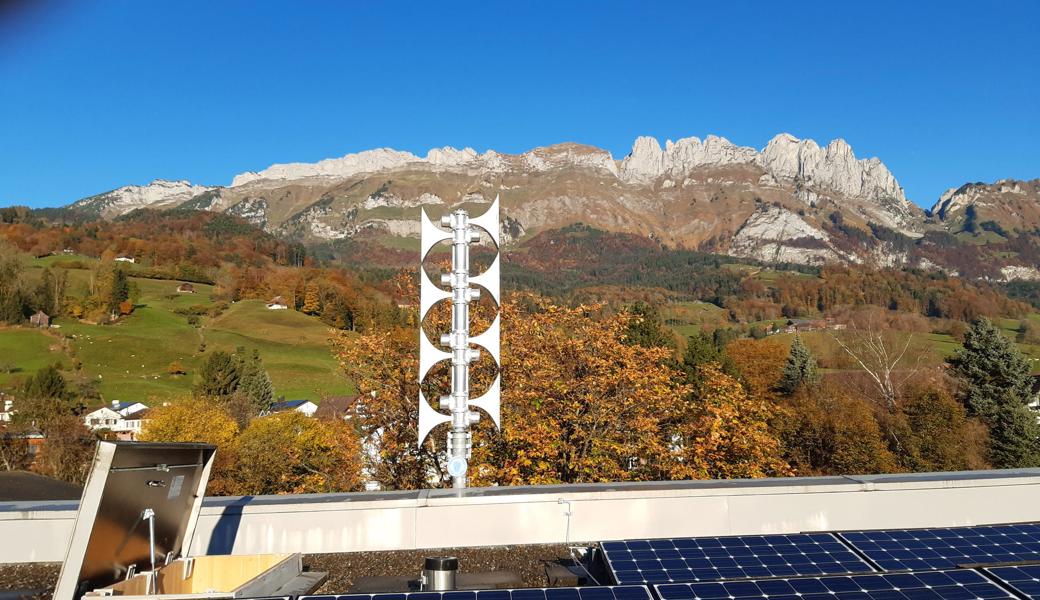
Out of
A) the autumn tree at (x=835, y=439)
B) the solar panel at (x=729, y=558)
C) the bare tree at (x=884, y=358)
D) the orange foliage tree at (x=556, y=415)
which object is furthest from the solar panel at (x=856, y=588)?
the bare tree at (x=884, y=358)

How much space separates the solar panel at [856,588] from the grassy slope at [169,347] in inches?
2699

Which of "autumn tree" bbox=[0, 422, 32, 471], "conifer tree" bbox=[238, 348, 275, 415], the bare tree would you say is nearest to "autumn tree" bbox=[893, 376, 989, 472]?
the bare tree

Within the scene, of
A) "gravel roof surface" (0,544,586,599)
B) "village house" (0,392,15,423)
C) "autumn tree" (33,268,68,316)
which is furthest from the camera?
"autumn tree" (33,268,68,316)

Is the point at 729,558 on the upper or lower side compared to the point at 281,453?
upper

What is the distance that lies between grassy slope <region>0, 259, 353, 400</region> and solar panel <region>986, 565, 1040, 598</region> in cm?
6889

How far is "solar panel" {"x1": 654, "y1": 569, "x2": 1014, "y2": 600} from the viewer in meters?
4.57

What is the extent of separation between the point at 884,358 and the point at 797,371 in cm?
1039

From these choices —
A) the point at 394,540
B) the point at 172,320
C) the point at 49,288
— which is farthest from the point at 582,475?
the point at 49,288

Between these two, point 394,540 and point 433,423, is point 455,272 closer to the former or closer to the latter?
point 433,423

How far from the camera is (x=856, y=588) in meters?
4.73

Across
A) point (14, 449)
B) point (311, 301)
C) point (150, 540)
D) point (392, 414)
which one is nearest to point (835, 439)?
point (392, 414)

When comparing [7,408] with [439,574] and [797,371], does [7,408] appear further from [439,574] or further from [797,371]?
[439,574]

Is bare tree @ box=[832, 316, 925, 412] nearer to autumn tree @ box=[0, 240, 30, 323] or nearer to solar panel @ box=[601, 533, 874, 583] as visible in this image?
solar panel @ box=[601, 533, 874, 583]

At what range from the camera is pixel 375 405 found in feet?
62.8
